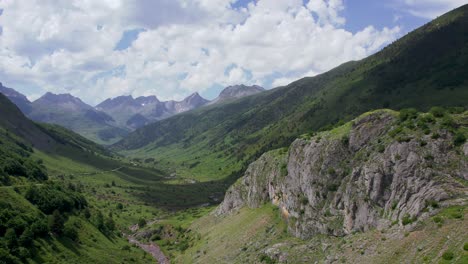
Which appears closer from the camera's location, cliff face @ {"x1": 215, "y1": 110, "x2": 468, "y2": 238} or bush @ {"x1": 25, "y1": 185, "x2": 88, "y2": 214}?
cliff face @ {"x1": 215, "y1": 110, "x2": 468, "y2": 238}

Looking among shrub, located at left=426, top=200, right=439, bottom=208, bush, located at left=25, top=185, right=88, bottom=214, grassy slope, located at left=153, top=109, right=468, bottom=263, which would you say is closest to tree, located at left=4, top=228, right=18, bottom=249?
bush, located at left=25, top=185, right=88, bottom=214

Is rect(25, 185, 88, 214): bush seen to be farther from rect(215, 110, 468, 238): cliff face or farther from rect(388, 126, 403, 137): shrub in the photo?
rect(388, 126, 403, 137): shrub

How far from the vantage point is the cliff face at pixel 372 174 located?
166ft

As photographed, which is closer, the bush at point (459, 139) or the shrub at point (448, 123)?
the bush at point (459, 139)

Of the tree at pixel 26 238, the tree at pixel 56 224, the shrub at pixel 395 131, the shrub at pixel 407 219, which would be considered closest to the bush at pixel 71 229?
the tree at pixel 56 224

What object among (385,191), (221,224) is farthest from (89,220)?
(385,191)

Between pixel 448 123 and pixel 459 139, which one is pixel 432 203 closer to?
pixel 459 139

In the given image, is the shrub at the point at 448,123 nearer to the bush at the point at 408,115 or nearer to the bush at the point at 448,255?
the bush at the point at 408,115

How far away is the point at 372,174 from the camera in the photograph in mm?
58531

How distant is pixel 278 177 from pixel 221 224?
2901 centimetres

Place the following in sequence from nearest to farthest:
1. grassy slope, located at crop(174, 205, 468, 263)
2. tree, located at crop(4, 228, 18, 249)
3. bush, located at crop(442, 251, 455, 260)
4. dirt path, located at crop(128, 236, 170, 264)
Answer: bush, located at crop(442, 251, 455, 260) → grassy slope, located at crop(174, 205, 468, 263) → tree, located at crop(4, 228, 18, 249) → dirt path, located at crop(128, 236, 170, 264)

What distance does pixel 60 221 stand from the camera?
8456cm

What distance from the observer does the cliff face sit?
50600mm

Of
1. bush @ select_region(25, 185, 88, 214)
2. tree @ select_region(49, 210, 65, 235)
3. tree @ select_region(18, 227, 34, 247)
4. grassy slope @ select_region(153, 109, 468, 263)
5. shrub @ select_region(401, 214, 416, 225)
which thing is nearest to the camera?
grassy slope @ select_region(153, 109, 468, 263)
